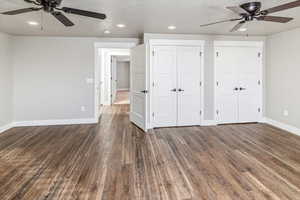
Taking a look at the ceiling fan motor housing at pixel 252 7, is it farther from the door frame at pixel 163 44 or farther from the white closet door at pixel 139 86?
the white closet door at pixel 139 86

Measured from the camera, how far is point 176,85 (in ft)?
17.5

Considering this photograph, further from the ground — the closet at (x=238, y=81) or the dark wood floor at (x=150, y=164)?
the closet at (x=238, y=81)

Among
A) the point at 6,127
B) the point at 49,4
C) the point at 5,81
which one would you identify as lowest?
the point at 6,127

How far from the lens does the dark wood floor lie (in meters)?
2.38

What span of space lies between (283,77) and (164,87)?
2966mm

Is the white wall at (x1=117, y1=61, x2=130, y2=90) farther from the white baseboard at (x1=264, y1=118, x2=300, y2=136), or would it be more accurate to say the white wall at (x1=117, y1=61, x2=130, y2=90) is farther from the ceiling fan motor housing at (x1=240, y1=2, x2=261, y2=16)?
the ceiling fan motor housing at (x1=240, y1=2, x2=261, y2=16)

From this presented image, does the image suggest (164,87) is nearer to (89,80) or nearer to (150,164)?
(89,80)

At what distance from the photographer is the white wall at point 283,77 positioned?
4.73 metres

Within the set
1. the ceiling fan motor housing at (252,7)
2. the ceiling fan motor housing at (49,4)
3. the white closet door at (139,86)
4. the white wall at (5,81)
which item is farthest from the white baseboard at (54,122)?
the ceiling fan motor housing at (252,7)

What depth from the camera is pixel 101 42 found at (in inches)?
223

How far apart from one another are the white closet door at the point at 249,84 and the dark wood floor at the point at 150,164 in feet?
2.67

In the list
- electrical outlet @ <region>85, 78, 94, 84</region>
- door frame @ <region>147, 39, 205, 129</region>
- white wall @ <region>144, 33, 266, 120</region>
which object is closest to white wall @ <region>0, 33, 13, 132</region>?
electrical outlet @ <region>85, 78, 94, 84</region>

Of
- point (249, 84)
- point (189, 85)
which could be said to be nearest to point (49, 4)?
point (189, 85)

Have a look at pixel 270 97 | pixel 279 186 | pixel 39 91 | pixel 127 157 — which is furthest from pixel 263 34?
pixel 39 91
